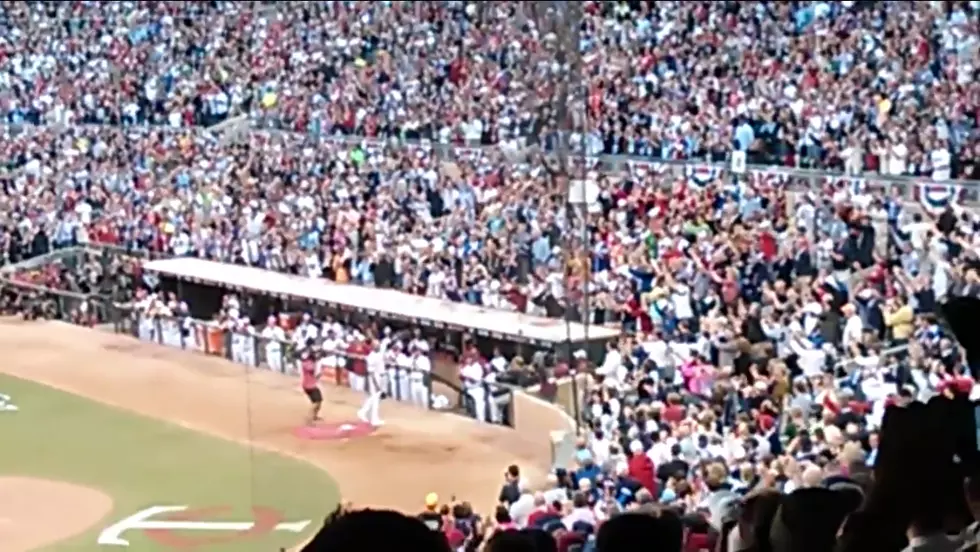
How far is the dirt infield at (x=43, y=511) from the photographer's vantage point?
19.6ft

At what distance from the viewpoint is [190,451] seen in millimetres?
8398

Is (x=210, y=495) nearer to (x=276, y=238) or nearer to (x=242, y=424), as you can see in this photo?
(x=242, y=424)

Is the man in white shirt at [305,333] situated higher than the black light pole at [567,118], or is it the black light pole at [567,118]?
the black light pole at [567,118]

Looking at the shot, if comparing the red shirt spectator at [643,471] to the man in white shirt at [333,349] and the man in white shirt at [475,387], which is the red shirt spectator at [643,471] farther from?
the man in white shirt at [333,349]

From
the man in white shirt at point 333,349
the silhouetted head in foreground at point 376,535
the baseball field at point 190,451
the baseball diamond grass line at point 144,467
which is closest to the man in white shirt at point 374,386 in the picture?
the baseball field at point 190,451

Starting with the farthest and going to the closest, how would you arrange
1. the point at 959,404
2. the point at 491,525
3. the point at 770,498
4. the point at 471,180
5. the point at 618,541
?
the point at 471,180 < the point at 491,525 < the point at 959,404 < the point at 770,498 < the point at 618,541

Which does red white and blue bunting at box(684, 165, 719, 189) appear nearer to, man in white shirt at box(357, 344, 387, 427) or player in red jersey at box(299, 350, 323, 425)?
man in white shirt at box(357, 344, 387, 427)

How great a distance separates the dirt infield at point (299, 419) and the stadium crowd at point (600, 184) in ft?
1.90

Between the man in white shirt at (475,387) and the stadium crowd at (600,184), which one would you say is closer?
the stadium crowd at (600,184)

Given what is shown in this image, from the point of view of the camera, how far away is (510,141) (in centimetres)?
1429

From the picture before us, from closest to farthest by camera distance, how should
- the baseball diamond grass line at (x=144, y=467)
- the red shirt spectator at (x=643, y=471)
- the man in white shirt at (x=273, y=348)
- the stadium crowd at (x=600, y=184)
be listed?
the baseball diamond grass line at (x=144, y=467)
the red shirt spectator at (x=643, y=471)
the stadium crowd at (x=600, y=184)
the man in white shirt at (x=273, y=348)

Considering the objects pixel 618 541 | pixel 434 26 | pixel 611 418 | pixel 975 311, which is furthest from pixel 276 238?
pixel 618 541

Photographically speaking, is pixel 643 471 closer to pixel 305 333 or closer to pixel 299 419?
pixel 299 419

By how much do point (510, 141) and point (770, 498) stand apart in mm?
11335
